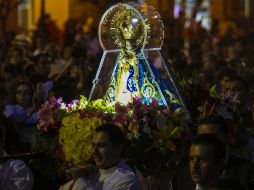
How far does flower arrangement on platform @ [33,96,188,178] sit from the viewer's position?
821 centimetres

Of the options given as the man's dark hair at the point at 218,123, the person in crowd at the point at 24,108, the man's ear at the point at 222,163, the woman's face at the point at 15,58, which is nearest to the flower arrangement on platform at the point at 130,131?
the man's dark hair at the point at 218,123

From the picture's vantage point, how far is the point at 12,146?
9516 mm

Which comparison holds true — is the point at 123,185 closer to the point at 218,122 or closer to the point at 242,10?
the point at 218,122

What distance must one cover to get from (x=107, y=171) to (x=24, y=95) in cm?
522

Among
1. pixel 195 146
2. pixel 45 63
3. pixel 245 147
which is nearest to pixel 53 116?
pixel 245 147

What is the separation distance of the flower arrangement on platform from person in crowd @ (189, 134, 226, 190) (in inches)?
79.5

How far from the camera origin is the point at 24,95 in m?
12.2

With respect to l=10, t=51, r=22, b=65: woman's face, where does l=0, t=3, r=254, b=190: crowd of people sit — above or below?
below

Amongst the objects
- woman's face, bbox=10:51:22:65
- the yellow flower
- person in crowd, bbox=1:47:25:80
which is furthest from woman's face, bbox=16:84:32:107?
woman's face, bbox=10:51:22:65

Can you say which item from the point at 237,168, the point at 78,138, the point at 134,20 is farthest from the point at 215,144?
the point at 134,20

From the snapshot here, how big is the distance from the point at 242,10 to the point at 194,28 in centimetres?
1500

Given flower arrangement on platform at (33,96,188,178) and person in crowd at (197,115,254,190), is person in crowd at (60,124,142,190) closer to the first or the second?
person in crowd at (197,115,254,190)

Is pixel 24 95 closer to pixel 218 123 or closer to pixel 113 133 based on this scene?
pixel 113 133

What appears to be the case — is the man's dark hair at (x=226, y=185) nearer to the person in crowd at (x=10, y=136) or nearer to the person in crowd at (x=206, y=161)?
the person in crowd at (x=206, y=161)
